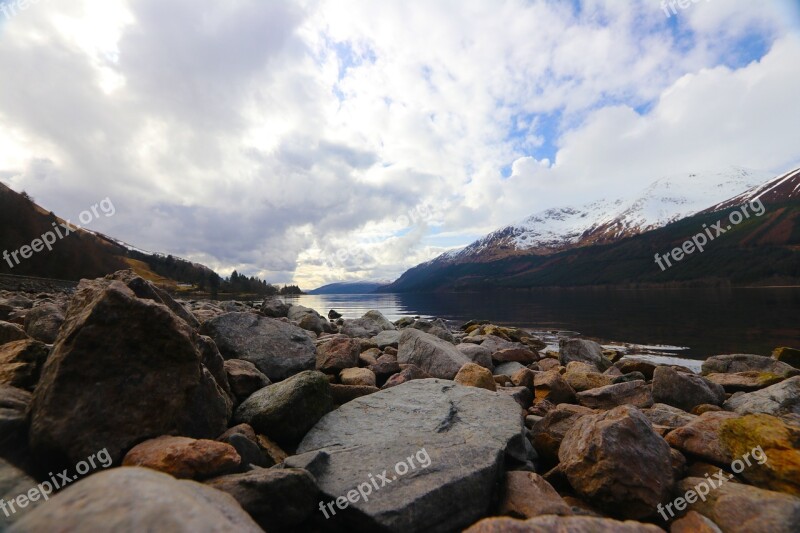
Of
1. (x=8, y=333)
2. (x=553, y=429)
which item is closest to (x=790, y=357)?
(x=553, y=429)

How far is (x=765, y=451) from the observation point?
14.0ft

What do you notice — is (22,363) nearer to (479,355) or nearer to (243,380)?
(243,380)

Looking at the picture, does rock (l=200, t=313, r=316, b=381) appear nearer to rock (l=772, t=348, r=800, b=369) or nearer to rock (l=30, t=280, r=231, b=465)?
rock (l=30, t=280, r=231, b=465)

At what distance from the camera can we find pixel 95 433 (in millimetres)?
3525

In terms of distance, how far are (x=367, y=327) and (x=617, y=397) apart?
15.2 metres

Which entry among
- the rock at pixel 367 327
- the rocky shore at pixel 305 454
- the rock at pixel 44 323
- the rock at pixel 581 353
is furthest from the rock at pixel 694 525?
the rock at pixel 367 327

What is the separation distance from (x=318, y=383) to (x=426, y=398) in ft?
6.08

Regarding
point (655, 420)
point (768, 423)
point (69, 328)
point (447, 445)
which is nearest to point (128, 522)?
point (69, 328)

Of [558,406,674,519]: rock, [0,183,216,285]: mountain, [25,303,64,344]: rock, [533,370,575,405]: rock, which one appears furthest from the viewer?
[0,183,216,285]: mountain

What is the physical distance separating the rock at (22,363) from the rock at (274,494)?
→ 2844 millimetres

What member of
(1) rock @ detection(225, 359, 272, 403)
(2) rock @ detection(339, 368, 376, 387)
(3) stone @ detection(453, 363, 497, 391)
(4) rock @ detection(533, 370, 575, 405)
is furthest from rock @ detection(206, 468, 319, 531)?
(4) rock @ detection(533, 370, 575, 405)

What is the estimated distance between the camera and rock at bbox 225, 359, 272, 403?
5875 millimetres

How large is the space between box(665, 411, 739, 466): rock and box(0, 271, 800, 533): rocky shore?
2 centimetres

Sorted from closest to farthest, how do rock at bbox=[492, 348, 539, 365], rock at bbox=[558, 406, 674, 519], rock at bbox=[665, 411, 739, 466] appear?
rock at bbox=[558, 406, 674, 519]
rock at bbox=[665, 411, 739, 466]
rock at bbox=[492, 348, 539, 365]
